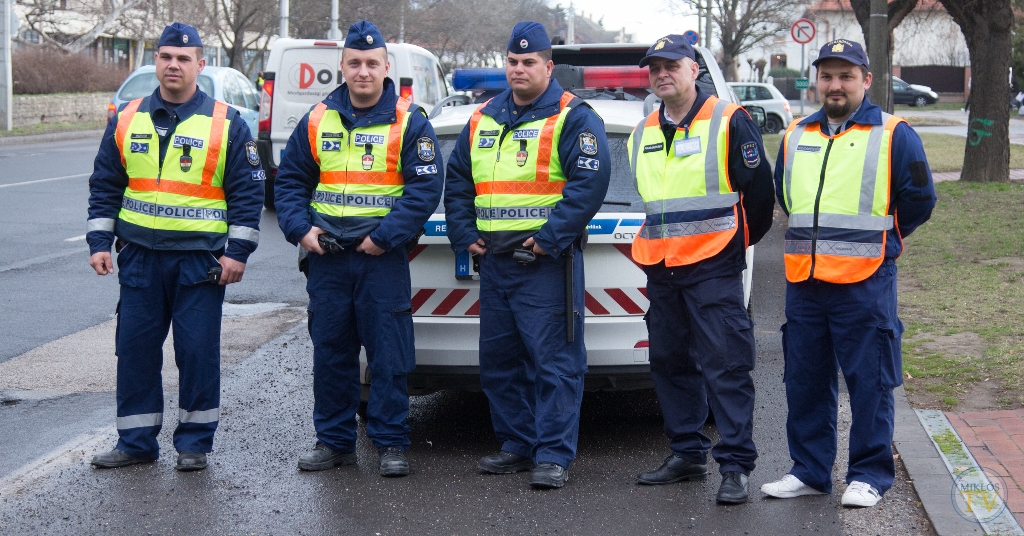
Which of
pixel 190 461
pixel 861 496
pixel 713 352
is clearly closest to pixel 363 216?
pixel 190 461

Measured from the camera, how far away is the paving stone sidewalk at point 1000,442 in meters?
4.75

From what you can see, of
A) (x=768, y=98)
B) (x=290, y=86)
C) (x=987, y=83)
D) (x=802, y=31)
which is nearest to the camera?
(x=290, y=86)

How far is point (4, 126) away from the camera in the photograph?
29391 mm

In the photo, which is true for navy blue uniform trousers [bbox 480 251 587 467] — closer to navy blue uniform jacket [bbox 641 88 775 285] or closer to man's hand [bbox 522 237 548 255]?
man's hand [bbox 522 237 548 255]

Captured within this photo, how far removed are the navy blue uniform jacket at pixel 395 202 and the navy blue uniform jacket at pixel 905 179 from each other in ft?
5.45

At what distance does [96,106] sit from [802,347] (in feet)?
115

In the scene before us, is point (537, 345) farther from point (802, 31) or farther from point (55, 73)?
point (55, 73)

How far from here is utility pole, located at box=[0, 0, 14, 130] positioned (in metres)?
28.6

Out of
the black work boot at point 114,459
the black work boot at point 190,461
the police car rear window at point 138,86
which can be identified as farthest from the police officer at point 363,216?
the police car rear window at point 138,86

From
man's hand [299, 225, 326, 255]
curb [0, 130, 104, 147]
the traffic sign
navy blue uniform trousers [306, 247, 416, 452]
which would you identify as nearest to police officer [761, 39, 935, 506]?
navy blue uniform trousers [306, 247, 416, 452]

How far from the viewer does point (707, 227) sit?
4781 mm

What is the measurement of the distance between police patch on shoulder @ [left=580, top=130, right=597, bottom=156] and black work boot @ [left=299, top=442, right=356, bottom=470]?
5.66ft

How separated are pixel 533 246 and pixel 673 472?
1127mm

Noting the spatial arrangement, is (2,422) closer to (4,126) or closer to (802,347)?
(802,347)
